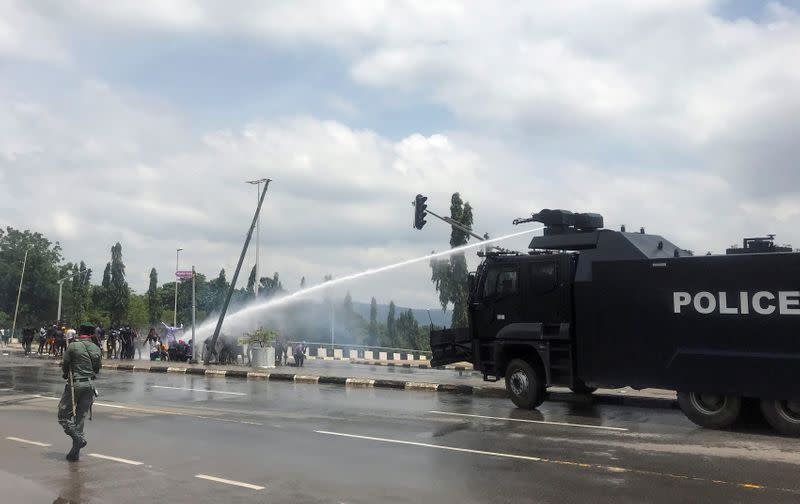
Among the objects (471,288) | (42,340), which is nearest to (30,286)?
(42,340)

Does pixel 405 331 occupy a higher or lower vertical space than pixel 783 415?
lower

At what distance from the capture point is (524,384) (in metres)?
14.3

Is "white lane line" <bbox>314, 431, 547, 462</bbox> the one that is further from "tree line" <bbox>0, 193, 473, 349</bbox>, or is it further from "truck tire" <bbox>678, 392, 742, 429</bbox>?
"tree line" <bbox>0, 193, 473, 349</bbox>

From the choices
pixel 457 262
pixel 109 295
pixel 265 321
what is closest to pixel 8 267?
pixel 109 295

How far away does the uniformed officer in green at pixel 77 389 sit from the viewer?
9.32 m

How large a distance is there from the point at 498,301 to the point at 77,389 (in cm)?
868

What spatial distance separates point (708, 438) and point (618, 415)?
113 inches

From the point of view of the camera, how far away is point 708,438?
11.0m

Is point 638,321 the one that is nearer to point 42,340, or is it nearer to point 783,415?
point 783,415

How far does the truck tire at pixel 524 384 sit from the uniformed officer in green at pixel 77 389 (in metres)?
8.21

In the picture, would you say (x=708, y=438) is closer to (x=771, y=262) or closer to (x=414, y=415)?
(x=771, y=262)

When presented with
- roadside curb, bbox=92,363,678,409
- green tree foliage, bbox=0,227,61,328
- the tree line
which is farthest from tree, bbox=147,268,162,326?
roadside curb, bbox=92,363,678,409

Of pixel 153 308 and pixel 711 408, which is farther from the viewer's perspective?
pixel 153 308

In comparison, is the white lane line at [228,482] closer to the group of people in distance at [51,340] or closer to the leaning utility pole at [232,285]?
the leaning utility pole at [232,285]
